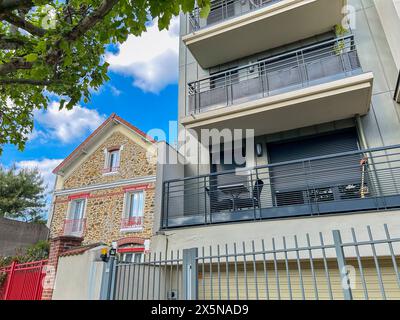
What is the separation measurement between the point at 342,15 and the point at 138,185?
12.3 metres

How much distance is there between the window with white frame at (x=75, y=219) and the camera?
1638 centimetres

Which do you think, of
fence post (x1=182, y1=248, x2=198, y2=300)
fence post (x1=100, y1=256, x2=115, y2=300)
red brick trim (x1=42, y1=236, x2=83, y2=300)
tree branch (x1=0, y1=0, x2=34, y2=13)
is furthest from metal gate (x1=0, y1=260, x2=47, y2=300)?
tree branch (x1=0, y1=0, x2=34, y2=13)

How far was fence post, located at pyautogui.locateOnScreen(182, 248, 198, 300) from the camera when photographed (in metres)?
4.16

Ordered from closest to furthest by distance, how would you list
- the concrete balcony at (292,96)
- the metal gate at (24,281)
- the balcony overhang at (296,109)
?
the balcony overhang at (296,109), the concrete balcony at (292,96), the metal gate at (24,281)

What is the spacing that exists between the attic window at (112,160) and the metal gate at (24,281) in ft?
24.8

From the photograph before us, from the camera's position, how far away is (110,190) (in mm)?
16234

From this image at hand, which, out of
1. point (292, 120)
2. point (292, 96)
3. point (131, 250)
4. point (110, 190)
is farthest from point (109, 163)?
point (292, 96)

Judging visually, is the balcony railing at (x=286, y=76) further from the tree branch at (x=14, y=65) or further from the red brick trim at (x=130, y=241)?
the red brick trim at (x=130, y=241)

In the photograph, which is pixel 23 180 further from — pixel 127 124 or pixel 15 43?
pixel 15 43

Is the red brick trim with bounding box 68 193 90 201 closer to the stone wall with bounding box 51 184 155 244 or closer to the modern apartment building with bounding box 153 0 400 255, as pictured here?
the stone wall with bounding box 51 184 155 244

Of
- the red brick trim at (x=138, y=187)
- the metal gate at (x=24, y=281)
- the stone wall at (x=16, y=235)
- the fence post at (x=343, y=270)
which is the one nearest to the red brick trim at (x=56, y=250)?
the metal gate at (x=24, y=281)

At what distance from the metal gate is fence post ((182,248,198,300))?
244 inches
